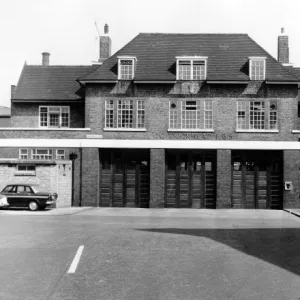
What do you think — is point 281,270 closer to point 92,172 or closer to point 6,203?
point 6,203

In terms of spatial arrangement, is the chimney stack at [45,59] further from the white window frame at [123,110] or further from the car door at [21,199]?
the car door at [21,199]

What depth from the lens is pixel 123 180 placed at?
29.8m

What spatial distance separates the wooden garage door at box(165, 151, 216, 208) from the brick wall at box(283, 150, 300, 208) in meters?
4.25

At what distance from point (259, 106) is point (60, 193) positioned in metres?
12.9

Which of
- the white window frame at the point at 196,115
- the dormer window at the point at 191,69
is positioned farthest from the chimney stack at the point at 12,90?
the dormer window at the point at 191,69

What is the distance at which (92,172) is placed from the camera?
29.3 meters

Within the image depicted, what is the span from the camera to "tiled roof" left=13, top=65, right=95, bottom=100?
32.6 meters

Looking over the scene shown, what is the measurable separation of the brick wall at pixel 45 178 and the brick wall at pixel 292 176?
42.7 feet

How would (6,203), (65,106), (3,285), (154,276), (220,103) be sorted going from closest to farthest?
1. (3,285)
2. (154,276)
3. (6,203)
4. (220,103)
5. (65,106)

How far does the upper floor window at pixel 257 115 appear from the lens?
29312 mm

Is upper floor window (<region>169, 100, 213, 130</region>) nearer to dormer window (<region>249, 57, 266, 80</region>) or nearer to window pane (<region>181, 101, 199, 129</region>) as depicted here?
window pane (<region>181, 101, 199, 129</region>)

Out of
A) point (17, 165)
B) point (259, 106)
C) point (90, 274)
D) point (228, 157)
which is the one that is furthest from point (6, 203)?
point (90, 274)

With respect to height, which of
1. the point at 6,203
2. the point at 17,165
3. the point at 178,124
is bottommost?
the point at 6,203

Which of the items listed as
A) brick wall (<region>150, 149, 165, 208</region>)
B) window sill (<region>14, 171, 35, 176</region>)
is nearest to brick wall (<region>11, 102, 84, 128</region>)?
window sill (<region>14, 171, 35, 176</region>)
